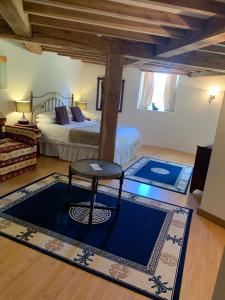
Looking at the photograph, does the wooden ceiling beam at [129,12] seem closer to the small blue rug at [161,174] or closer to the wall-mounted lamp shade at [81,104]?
the small blue rug at [161,174]

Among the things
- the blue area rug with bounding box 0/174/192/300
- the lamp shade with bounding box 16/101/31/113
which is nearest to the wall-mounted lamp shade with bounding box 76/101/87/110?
the lamp shade with bounding box 16/101/31/113

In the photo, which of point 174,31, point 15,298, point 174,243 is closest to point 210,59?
point 174,31

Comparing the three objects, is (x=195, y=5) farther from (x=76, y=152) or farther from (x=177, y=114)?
(x=177, y=114)

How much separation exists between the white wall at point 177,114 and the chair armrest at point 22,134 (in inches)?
141

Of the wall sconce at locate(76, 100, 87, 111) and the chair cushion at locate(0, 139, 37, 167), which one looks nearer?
the chair cushion at locate(0, 139, 37, 167)

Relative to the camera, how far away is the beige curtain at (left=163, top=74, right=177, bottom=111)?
6746mm

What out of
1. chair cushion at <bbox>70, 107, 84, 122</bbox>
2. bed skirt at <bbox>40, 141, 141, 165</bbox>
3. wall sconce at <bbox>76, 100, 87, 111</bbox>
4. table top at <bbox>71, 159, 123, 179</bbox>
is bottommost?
bed skirt at <bbox>40, 141, 141, 165</bbox>

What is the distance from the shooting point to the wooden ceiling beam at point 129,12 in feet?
6.61

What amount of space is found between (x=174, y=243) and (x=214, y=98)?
4.77 metres

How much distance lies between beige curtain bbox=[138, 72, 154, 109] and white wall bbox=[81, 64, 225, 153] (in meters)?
0.20

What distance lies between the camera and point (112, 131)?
3938mm

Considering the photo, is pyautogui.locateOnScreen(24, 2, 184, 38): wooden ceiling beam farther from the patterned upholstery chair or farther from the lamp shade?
the lamp shade

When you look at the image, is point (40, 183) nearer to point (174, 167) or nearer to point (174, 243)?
point (174, 243)

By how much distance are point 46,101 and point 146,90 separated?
294cm
